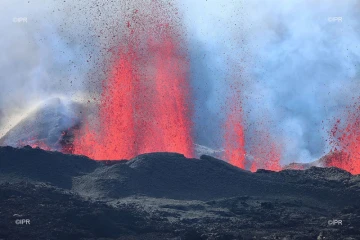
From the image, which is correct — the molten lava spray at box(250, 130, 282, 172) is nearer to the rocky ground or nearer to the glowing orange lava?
the glowing orange lava

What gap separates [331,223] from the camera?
4156 centimetres

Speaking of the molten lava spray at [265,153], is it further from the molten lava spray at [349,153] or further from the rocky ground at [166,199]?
the rocky ground at [166,199]

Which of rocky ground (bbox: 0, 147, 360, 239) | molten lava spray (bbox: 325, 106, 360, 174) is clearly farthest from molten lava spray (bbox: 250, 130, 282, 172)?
rocky ground (bbox: 0, 147, 360, 239)

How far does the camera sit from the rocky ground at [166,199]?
131ft

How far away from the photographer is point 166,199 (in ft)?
161

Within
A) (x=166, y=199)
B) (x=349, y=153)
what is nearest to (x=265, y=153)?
(x=349, y=153)

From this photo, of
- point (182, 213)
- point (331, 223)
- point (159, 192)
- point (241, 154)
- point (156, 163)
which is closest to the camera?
point (331, 223)

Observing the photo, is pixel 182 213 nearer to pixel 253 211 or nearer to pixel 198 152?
pixel 253 211

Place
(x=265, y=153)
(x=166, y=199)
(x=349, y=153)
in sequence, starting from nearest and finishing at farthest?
(x=166, y=199), (x=349, y=153), (x=265, y=153)

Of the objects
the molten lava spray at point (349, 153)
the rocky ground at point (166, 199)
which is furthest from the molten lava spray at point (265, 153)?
the rocky ground at point (166, 199)

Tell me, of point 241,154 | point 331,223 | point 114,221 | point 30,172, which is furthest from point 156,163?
point 241,154

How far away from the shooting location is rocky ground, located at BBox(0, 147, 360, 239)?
39.9 m

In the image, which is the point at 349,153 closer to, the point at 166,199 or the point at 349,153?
the point at 349,153

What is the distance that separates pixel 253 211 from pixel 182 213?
452 cm
